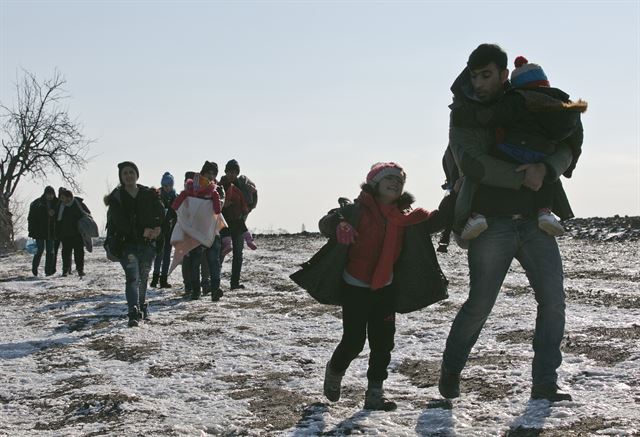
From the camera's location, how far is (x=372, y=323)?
5.52 metres

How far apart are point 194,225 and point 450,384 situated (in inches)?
289

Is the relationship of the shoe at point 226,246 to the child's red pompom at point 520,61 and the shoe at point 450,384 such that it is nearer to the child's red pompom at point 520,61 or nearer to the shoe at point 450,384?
the shoe at point 450,384

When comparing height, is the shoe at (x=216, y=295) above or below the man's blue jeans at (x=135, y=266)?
below

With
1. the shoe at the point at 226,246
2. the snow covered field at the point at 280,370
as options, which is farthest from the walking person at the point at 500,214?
the shoe at the point at 226,246

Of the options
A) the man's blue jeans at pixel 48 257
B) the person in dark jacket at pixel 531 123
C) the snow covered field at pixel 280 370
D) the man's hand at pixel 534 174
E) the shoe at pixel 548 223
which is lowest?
the snow covered field at pixel 280 370

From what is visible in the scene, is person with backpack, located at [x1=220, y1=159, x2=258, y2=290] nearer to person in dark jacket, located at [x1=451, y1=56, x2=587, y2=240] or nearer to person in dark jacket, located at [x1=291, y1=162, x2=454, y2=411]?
person in dark jacket, located at [x1=291, y1=162, x2=454, y2=411]

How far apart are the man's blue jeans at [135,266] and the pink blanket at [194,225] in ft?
6.41

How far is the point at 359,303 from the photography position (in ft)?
17.9

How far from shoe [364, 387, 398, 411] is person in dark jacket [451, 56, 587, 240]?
1183 mm

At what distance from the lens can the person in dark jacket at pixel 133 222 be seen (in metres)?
9.74

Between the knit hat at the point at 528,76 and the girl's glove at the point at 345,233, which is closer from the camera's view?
the knit hat at the point at 528,76

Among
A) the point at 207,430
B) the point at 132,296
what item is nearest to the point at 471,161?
the point at 207,430

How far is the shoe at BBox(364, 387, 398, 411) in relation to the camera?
5391 mm

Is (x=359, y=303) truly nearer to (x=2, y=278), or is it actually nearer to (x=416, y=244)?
(x=416, y=244)
